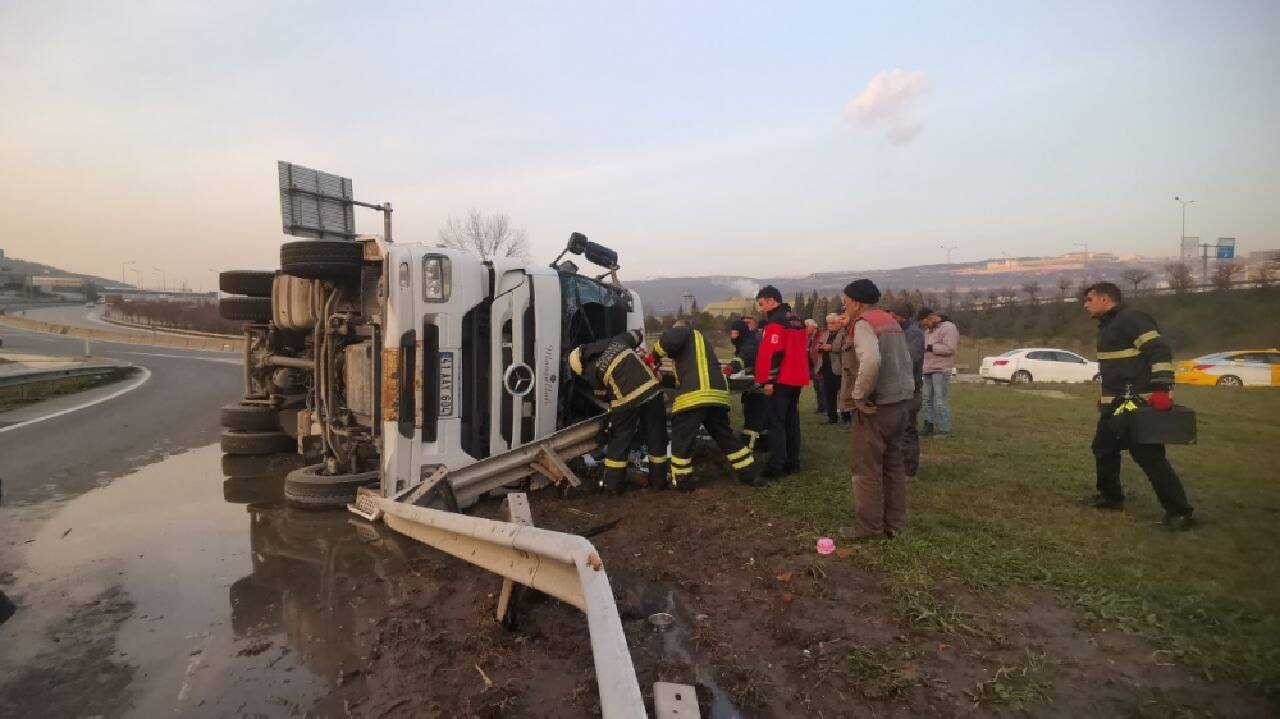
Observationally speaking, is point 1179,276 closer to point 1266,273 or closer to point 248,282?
point 1266,273

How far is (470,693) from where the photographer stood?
2.83 meters

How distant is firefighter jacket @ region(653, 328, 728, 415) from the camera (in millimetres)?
5762

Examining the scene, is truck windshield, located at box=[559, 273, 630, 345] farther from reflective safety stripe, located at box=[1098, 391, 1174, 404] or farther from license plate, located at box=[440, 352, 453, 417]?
reflective safety stripe, located at box=[1098, 391, 1174, 404]

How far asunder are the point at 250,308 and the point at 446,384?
3739 mm

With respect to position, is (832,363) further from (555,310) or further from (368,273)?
(368,273)

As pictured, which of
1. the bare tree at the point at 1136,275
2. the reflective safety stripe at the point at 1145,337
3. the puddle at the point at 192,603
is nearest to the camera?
the puddle at the point at 192,603

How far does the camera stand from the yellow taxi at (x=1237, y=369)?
21.9 feet

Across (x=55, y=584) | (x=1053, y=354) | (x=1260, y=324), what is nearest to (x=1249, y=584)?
(x=1260, y=324)

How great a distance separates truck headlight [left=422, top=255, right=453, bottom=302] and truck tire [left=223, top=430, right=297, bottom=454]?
13.5 ft

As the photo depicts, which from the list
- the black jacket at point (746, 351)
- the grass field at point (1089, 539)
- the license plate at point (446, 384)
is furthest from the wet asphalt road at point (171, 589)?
the black jacket at point (746, 351)

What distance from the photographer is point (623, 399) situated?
5.65 metres

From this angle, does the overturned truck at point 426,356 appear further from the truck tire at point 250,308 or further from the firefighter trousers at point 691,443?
the truck tire at point 250,308

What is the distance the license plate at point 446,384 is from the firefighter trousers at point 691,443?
186 cm

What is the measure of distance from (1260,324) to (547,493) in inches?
252
